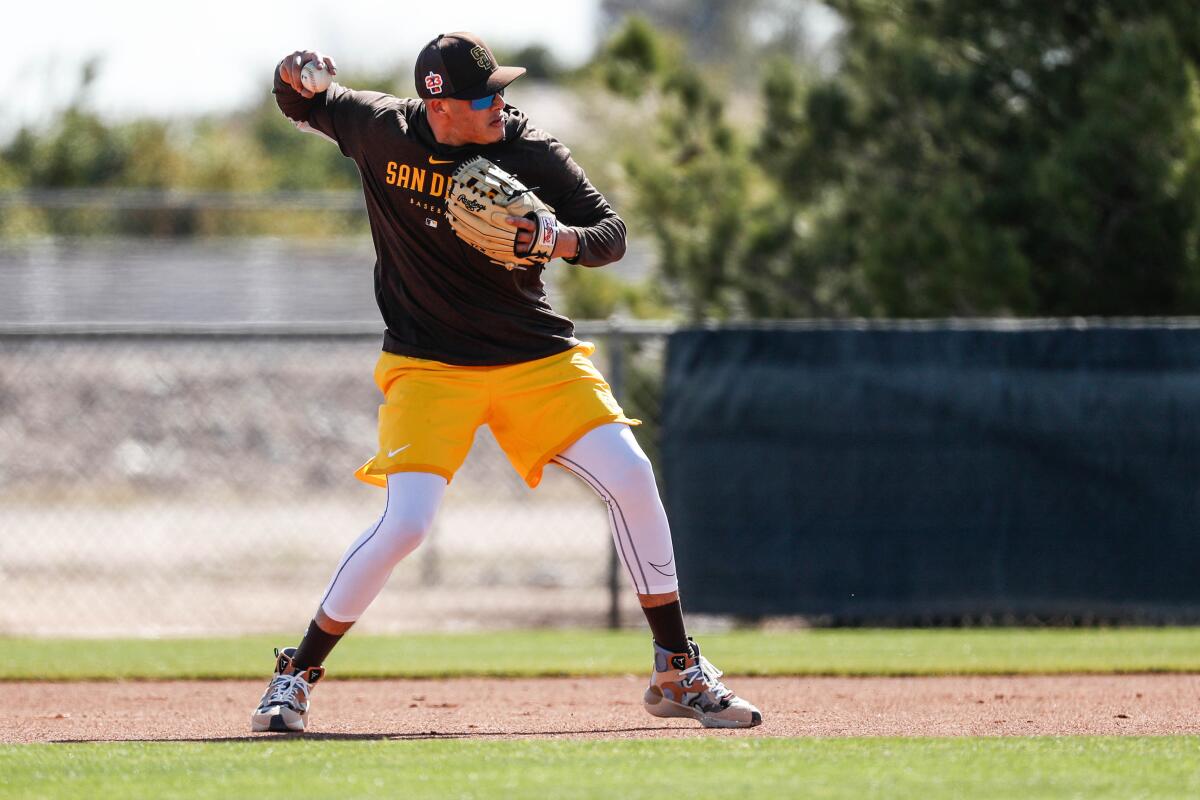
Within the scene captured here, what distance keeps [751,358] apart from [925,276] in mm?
2000

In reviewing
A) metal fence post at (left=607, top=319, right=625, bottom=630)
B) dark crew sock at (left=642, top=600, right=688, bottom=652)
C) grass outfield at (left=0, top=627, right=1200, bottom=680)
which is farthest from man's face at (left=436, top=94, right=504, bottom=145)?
metal fence post at (left=607, top=319, right=625, bottom=630)

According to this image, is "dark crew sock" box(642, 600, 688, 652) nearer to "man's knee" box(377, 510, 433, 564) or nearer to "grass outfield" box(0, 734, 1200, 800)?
"grass outfield" box(0, 734, 1200, 800)

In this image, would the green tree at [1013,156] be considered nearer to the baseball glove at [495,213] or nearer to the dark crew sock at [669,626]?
the dark crew sock at [669,626]

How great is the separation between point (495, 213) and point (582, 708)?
2.20m

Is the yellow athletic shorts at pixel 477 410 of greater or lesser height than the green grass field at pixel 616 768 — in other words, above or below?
above

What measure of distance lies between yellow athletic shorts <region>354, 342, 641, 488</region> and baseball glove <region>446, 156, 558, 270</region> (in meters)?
0.45

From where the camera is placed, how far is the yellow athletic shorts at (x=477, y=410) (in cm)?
527

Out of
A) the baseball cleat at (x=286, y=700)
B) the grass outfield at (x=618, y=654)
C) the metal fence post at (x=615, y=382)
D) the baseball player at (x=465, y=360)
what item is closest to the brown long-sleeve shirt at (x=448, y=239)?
the baseball player at (x=465, y=360)

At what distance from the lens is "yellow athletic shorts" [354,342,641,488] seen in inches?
207

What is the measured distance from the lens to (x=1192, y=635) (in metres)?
8.81

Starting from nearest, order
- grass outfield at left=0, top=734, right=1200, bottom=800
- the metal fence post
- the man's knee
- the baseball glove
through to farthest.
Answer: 1. grass outfield at left=0, top=734, right=1200, bottom=800
2. the baseball glove
3. the man's knee
4. the metal fence post

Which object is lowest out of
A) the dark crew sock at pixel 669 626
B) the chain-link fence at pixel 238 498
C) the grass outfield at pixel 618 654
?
the chain-link fence at pixel 238 498

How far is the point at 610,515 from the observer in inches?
217

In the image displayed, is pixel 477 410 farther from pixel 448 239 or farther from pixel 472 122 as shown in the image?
pixel 472 122
